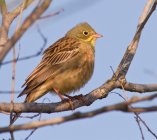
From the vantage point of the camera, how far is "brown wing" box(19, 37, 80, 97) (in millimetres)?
7121

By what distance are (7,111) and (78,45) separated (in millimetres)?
3291

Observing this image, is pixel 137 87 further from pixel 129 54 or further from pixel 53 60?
pixel 53 60

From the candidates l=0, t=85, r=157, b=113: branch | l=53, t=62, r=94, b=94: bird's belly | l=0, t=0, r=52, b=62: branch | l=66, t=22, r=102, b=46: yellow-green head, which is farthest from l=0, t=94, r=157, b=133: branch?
l=66, t=22, r=102, b=46: yellow-green head

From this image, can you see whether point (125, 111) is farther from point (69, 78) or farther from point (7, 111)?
point (69, 78)

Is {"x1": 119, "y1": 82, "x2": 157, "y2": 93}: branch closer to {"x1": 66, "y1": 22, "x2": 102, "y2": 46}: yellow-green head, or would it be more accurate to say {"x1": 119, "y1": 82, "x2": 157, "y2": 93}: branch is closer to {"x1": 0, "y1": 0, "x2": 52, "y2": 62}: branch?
{"x1": 66, "y1": 22, "x2": 102, "y2": 46}: yellow-green head

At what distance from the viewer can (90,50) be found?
7.87 m

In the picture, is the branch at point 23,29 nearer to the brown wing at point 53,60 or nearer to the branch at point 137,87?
the branch at point 137,87

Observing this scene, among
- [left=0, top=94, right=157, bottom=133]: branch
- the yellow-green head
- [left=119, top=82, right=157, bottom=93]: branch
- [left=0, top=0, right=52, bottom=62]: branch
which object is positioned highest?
[left=0, top=0, right=52, bottom=62]: branch

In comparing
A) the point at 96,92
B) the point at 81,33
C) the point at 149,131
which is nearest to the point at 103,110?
the point at 149,131

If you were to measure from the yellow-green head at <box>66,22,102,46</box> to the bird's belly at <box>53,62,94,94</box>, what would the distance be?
1110 mm

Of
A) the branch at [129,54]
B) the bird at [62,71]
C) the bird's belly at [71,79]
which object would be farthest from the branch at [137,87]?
the bird's belly at [71,79]

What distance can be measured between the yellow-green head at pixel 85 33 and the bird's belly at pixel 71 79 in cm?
111

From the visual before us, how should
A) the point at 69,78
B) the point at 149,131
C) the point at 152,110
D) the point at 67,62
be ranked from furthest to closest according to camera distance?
1. the point at 67,62
2. the point at 69,78
3. the point at 149,131
4. the point at 152,110

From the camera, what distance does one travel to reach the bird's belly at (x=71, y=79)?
725 centimetres
